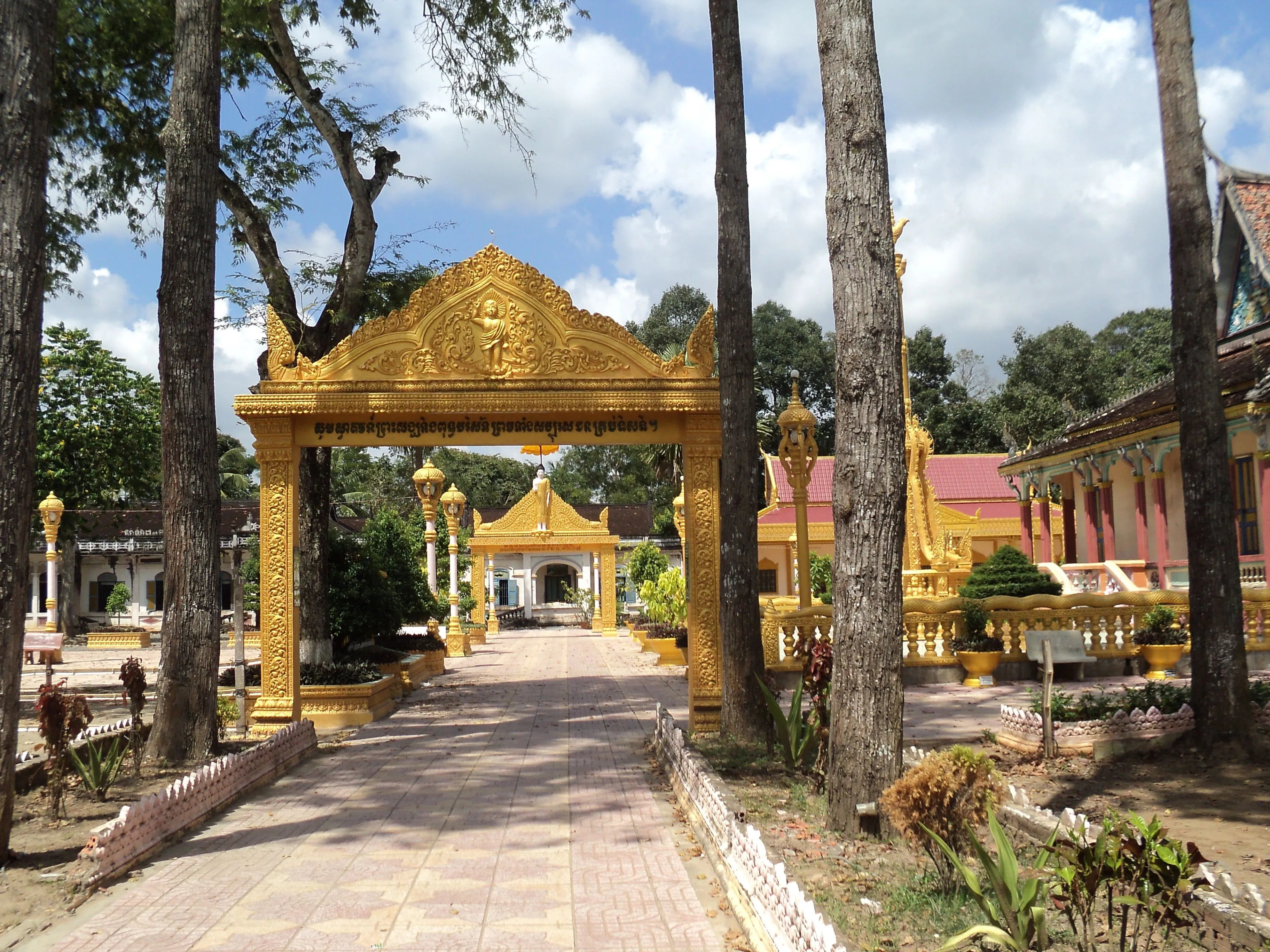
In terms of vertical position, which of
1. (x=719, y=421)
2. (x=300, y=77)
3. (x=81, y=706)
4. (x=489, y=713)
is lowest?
(x=489, y=713)

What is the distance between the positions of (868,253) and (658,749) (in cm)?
534

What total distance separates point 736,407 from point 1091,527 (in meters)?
16.0

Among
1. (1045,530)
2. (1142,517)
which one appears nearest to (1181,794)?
(1142,517)

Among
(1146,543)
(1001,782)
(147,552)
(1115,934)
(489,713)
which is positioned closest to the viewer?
(1115,934)

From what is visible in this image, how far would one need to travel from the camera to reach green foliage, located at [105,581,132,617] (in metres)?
36.1

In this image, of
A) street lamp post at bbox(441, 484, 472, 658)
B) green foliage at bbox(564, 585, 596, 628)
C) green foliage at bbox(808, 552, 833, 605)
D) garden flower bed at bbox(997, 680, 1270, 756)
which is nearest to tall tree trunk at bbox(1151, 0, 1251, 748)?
garden flower bed at bbox(997, 680, 1270, 756)

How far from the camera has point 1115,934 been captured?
14.6 feet

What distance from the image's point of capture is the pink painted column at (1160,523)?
18.6 meters

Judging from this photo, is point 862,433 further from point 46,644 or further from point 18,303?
point 46,644

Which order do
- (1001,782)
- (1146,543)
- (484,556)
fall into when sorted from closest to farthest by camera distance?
(1001,782)
(1146,543)
(484,556)

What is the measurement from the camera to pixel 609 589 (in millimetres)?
33344

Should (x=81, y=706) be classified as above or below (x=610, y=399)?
below

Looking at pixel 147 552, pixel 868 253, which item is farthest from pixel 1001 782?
pixel 147 552

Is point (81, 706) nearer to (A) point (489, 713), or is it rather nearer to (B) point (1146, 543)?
(A) point (489, 713)
